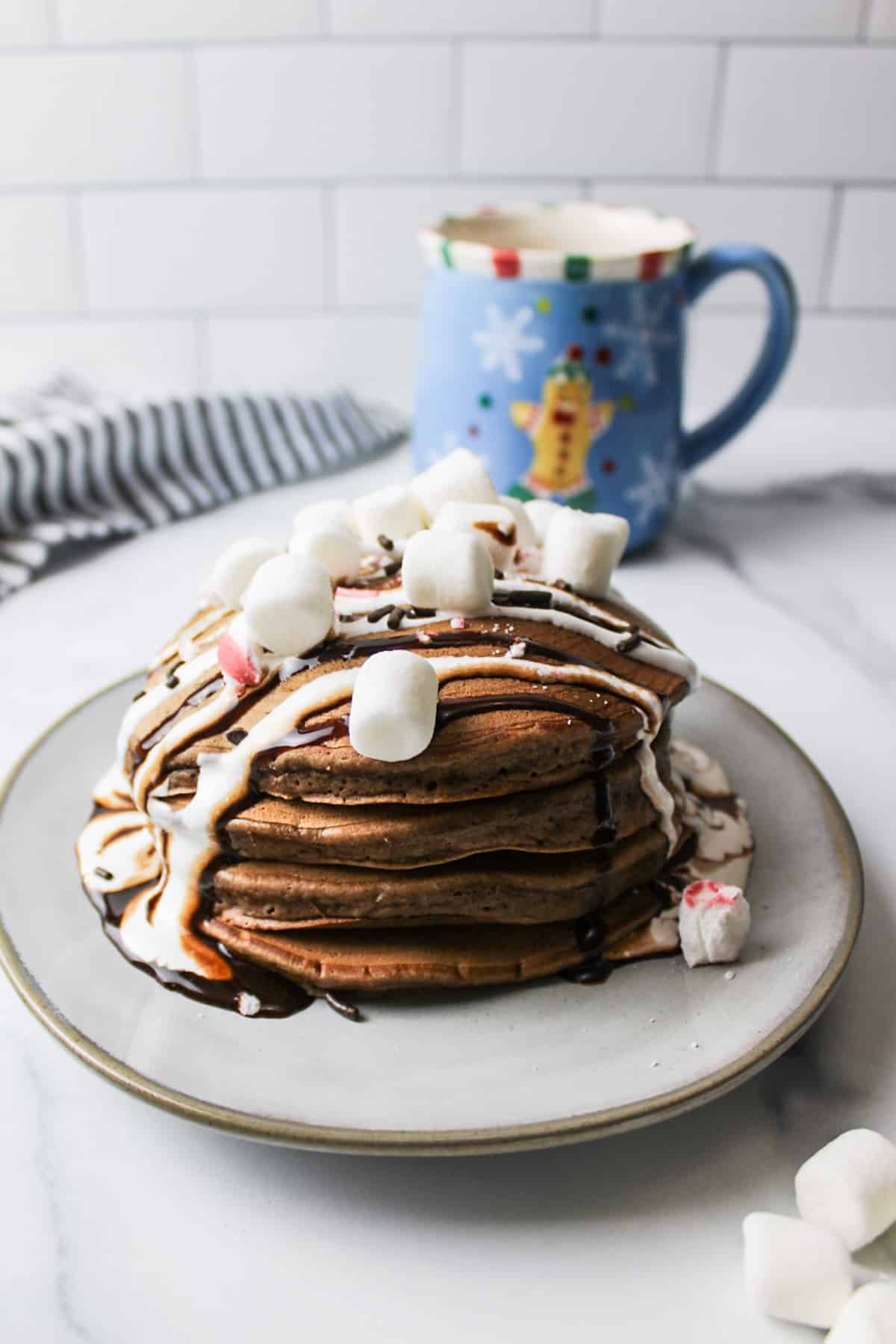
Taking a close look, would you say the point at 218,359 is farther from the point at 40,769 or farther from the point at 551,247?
the point at 40,769

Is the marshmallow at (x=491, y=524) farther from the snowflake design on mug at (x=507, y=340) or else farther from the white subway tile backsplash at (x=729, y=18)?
the white subway tile backsplash at (x=729, y=18)

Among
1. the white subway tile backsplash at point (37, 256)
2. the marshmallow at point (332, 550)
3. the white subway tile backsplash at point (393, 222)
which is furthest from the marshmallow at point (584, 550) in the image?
the white subway tile backsplash at point (37, 256)

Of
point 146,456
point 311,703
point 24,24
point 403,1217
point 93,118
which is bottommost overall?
point 403,1217

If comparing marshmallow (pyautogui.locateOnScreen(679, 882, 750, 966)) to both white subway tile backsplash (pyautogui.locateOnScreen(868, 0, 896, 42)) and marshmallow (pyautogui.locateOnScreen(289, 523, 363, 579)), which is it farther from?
white subway tile backsplash (pyautogui.locateOnScreen(868, 0, 896, 42))

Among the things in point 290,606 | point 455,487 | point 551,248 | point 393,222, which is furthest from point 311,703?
point 393,222

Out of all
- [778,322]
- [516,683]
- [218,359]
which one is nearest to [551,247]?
[778,322]

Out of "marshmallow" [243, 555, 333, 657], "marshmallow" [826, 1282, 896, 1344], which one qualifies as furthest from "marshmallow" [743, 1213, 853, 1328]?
"marshmallow" [243, 555, 333, 657]

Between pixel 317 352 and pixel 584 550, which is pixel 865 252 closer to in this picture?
pixel 317 352
